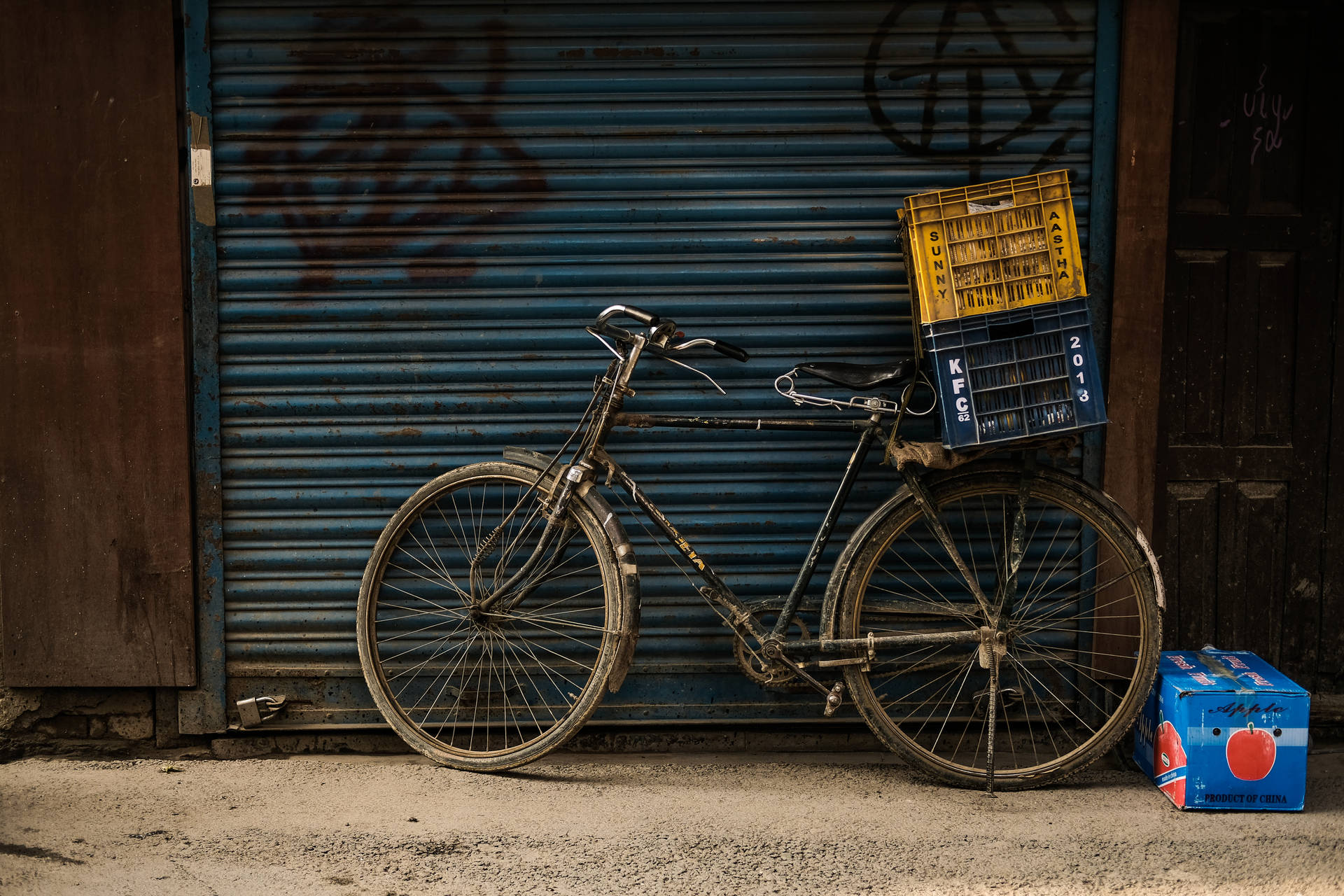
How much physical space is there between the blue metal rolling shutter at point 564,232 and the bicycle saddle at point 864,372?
37cm

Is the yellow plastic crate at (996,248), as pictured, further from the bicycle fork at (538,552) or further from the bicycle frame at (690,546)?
the bicycle fork at (538,552)

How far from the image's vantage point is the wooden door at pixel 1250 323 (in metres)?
4.08

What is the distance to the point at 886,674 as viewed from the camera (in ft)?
12.8

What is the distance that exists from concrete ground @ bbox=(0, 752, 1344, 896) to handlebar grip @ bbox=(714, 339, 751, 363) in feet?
5.49

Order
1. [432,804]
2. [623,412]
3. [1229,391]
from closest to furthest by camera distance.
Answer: [432,804]
[623,412]
[1229,391]

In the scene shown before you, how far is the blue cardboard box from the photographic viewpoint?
11.2 ft

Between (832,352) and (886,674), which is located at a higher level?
(832,352)

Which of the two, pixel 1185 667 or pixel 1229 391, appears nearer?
pixel 1185 667

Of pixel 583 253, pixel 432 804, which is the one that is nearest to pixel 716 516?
pixel 583 253

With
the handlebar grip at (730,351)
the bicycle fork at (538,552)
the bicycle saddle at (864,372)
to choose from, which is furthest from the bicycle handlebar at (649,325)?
the bicycle fork at (538,552)

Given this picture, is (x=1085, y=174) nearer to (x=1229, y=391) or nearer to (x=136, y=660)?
(x=1229, y=391)

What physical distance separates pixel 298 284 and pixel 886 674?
293 centimetres

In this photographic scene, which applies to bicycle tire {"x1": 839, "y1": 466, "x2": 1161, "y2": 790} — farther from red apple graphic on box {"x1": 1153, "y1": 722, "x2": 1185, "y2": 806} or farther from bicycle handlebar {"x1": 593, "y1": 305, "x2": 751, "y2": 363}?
bicycle handlebar {"x1": 593, "y1": 305, "x2": 751, "y2": 363}

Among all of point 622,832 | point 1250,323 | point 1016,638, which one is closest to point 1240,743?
point 1016,638
